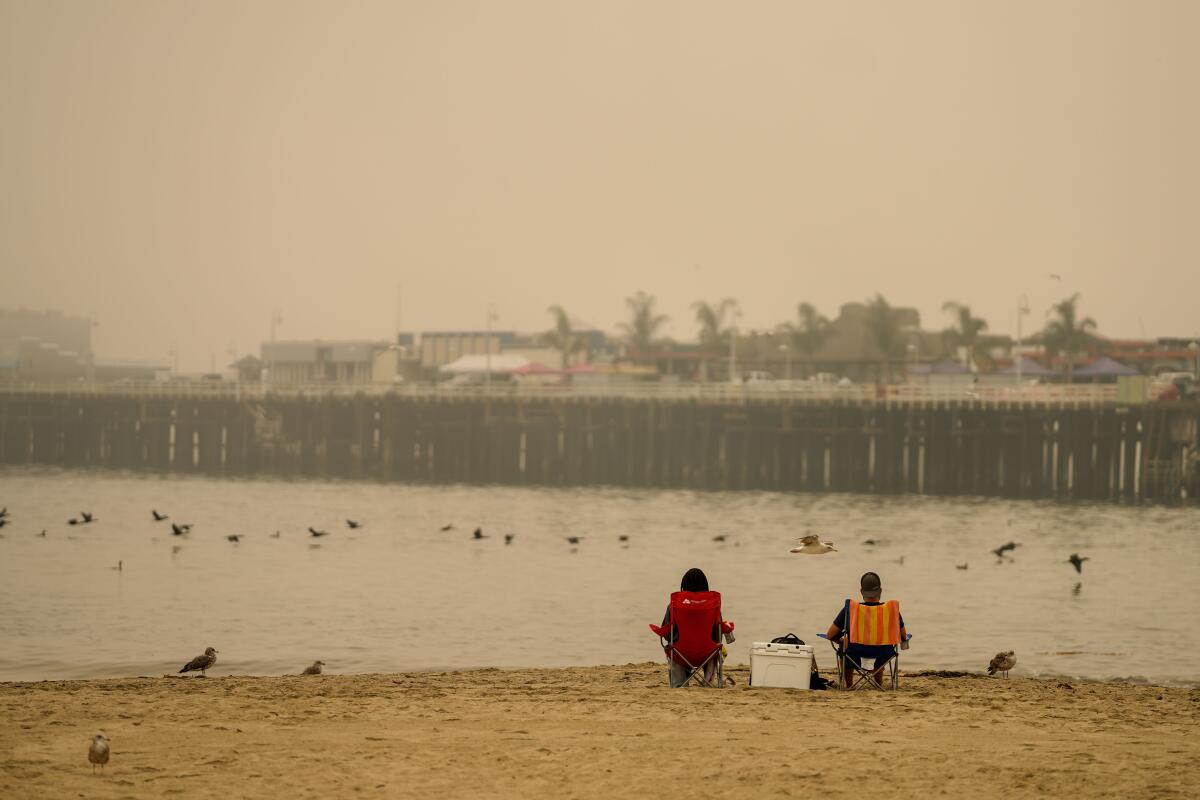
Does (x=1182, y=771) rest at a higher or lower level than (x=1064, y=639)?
higher

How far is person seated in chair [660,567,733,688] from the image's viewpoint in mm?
13461

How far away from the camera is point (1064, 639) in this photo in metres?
24.3

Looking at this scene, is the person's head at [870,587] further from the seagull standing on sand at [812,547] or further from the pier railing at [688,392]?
the pier railing at [688,392]

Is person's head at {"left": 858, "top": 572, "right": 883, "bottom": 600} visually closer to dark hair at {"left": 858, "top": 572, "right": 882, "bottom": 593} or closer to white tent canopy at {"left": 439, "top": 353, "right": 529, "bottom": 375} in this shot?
dark hair at {"left": 858, "top": 572, "right": 882, "bottom": 593}

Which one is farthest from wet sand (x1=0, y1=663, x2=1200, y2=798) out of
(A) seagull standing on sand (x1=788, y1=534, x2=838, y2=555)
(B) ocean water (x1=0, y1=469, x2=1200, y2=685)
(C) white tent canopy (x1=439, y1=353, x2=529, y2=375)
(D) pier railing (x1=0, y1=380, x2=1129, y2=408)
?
(C) white tent canopy (x1=439, y1=353, x2=529, y2=375)

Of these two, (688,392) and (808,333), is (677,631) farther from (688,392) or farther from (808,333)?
(808,333)

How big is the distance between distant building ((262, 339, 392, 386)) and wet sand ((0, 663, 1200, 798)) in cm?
11446

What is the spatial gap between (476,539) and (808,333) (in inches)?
2938

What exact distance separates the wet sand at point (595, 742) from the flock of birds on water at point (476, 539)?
Result: 0.79 ft

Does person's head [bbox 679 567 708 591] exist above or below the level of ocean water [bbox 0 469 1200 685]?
above

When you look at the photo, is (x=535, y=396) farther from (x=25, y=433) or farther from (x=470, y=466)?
(x=25, y=433)

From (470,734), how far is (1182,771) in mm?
5381

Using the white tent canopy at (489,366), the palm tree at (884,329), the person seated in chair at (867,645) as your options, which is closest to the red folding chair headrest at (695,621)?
the person seated in chair at (867,645)

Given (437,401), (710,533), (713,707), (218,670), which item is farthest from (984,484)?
(713,707)
